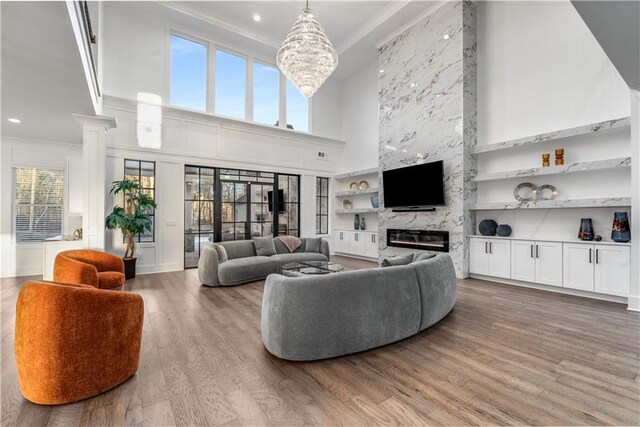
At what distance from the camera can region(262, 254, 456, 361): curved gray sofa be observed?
2.47m

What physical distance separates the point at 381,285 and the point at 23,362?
8.76 ft

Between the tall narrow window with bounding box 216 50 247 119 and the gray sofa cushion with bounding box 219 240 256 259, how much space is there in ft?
11.3

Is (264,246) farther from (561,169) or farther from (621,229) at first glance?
(621,229)

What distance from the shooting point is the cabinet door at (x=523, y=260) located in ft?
16.2

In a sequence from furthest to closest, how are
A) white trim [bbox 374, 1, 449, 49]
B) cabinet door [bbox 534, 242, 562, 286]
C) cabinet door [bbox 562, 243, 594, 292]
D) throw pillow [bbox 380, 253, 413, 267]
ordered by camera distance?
1. white trim [bbox 374, 1, 449, 49]
2. cabinet door [bbox 534, 242, 562, 286]
3. cabinet door [bbox 562, 243, 594, 292]
4. throw pillow [bbox 380, 253, 413, 267]

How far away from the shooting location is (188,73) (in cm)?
697

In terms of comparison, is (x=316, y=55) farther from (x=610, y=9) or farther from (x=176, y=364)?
(x=176, y=364)

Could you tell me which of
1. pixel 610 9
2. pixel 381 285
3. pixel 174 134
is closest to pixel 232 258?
pixel 174 134

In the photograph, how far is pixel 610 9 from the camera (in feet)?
4.97

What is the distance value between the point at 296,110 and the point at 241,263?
538cm

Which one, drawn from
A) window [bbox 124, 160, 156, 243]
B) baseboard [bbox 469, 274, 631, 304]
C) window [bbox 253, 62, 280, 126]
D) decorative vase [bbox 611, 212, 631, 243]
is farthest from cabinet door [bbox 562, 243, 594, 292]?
window [bbox 124, 160, 156, 243]

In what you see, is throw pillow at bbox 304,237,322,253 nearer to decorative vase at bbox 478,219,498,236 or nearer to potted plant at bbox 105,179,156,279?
potted plant at bbox 105,179,156,279

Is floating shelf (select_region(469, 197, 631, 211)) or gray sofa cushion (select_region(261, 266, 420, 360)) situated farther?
floating shelf (select_region(469, 197, 631, 211))

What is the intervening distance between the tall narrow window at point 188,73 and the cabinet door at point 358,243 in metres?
5.25
